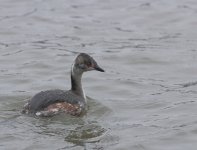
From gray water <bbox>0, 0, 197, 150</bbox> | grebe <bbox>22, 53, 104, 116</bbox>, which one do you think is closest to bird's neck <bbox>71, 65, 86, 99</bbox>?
grebe <bbox>22, 53, 104, 116</bbox>

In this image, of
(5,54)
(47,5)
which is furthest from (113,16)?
(5,54)

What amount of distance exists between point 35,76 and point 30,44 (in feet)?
8.58

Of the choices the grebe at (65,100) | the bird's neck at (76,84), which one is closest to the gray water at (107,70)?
the grebe at (65,100)

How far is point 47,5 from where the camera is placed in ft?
69.9

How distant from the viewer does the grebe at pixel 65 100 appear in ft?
40.0

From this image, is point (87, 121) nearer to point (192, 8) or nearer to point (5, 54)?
point (5, 54)

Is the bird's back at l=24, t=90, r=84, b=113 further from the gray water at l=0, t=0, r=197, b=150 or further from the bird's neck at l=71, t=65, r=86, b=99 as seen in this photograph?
the bird's neck at l=71, t=65, r=86, b=99

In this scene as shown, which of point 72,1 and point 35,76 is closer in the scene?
point 35,76

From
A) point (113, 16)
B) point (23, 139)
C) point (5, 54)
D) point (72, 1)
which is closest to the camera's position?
point (23, 139)

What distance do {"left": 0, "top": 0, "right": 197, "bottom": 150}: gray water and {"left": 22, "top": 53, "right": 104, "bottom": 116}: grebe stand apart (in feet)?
0.46

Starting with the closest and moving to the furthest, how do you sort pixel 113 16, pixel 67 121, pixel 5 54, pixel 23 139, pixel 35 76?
pixel 23 139 < pixel 67 121 < pixel 35 76 < pixel 5 54 < pixel 113 16

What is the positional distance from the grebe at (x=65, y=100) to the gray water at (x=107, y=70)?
139 mm

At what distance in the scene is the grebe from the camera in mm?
12195

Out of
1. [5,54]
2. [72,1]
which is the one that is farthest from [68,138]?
[72,1]
